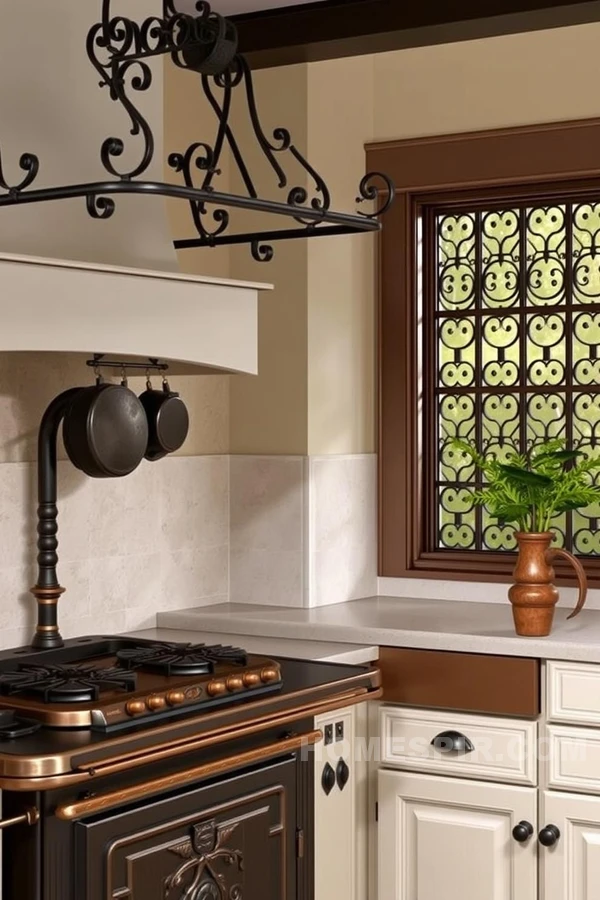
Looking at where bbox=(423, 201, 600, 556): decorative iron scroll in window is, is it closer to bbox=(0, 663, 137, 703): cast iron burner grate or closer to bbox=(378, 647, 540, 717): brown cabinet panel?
bbox=(378, 647, 540, 717): brown cabinet panel

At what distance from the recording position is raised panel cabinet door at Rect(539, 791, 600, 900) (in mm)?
3111

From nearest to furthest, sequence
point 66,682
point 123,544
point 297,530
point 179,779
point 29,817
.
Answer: point 29,817
point 179,779
point 66,682
point 123,544
point 297,530

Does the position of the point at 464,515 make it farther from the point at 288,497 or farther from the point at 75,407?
the point at 75,407

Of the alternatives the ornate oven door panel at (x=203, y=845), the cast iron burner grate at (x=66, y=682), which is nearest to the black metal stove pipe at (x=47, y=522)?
the cast iron burner grate at (x=66, y=682)

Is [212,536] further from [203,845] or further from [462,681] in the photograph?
[203,845]

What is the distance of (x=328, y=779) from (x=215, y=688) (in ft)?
2.03

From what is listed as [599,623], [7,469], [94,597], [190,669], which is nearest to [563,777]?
[599,623]

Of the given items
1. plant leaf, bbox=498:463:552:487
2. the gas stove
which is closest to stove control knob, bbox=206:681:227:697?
the gas stove

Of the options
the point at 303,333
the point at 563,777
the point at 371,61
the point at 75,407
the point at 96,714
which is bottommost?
the point at 563,777

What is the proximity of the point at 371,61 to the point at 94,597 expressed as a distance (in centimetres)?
172

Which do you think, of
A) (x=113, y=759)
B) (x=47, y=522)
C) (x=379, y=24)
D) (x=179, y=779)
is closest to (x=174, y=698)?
(x=179, y=779)

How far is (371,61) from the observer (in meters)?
3.98

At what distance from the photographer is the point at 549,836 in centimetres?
313

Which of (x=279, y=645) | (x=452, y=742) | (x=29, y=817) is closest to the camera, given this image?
(x=29, y=817)
